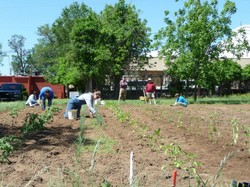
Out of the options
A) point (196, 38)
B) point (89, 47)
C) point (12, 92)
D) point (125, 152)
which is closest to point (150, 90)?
point (196, 38)

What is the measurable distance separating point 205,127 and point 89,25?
2428 centimetres

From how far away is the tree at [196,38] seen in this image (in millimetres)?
26328

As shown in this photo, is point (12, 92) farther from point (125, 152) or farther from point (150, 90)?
point (125, 152)

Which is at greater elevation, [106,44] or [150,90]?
[106,44]

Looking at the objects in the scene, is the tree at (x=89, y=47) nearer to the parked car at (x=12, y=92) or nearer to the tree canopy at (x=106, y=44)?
the tree canopy at (x=106, y=44)

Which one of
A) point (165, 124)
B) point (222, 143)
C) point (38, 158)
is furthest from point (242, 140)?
point (38, 158)

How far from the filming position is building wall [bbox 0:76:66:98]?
5012 cm

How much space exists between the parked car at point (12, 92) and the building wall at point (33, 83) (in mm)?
18365

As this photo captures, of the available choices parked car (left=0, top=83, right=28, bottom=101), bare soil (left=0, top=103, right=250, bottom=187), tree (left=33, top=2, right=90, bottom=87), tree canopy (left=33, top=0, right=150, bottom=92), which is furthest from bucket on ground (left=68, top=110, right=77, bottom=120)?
tree (left=33, top=2, right=90, bottom=87)

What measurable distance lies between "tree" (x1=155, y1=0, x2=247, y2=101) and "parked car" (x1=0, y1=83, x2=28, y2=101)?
998cm

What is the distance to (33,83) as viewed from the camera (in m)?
51.6

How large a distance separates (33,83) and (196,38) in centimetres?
2926

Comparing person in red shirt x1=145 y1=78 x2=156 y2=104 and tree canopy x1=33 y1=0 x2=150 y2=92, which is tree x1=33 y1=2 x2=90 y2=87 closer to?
tree canopy x1=33 y1=0 x2=150 y2=92


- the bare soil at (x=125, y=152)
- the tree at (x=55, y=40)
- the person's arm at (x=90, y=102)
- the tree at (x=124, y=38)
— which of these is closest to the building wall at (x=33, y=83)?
the tree at (x=55, y=40)
